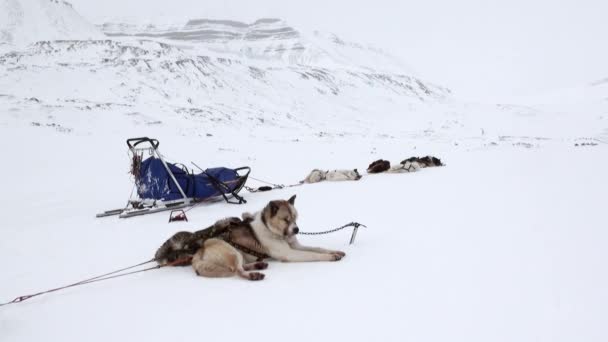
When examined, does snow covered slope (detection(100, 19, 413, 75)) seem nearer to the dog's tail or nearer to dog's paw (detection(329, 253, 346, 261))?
the dog's tail

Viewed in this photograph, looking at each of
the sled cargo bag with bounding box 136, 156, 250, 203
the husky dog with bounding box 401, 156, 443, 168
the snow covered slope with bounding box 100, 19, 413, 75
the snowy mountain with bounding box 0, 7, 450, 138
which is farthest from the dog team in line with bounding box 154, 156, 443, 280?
the snow covered slope with bounding box 100, 19, 413, 75

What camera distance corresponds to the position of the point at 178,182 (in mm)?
6965

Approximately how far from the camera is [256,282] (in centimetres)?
326

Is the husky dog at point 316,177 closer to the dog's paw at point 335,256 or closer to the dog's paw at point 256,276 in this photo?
the dog's paw at point 335,256

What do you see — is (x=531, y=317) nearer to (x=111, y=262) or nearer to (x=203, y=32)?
(x=111, y=262)

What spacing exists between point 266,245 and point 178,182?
3.81m

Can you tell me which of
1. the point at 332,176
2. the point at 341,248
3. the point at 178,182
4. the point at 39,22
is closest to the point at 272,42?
the point at 39,22

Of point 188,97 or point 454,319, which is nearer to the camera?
point 454,319

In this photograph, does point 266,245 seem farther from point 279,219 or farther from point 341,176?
point 341,176

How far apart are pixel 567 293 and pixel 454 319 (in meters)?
0.90

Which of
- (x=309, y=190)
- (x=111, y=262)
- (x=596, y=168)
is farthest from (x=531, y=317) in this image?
(x=596, y=168)

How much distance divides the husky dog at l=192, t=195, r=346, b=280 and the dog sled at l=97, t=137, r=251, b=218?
10.7 ft

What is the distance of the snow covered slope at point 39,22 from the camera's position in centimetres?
4738

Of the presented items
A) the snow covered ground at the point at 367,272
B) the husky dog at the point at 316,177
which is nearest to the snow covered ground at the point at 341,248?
the snow covered ground at the point at 367,272
